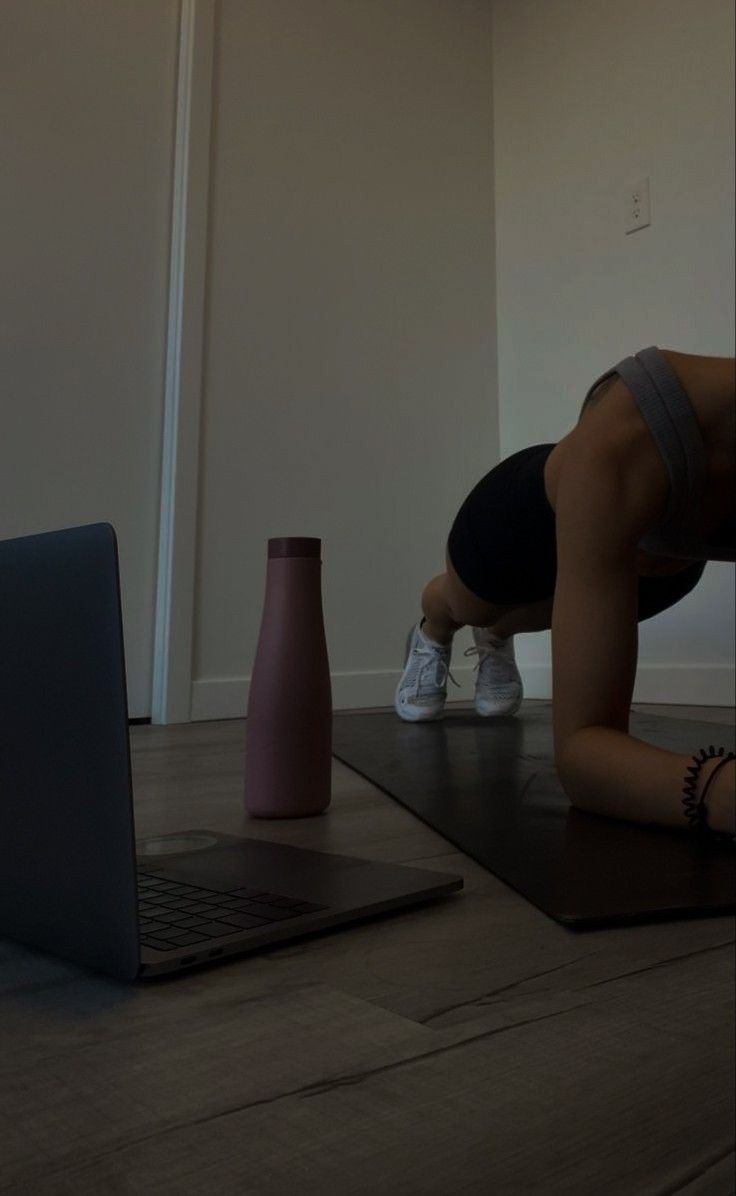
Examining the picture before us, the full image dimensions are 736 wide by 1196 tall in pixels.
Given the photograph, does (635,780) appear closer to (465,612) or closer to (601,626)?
(601,626)

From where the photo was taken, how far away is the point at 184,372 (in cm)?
214

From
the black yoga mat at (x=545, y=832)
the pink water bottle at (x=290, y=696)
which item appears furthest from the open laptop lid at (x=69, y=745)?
the pink water bottle at (x=290, y=696)

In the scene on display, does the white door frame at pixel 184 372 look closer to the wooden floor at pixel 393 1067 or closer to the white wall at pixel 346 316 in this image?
the white wall at pixel 346 316

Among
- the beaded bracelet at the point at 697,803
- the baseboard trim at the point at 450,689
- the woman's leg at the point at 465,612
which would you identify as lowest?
the beaded bracelet at the point at 697,803

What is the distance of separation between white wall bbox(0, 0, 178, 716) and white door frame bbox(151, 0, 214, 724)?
26 millimetres

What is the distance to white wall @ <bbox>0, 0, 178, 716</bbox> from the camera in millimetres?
1929

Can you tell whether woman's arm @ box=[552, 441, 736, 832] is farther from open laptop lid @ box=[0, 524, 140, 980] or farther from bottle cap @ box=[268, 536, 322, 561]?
open laptop lid @ box=[0, 524, 140, 980]

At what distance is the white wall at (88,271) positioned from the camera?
6.33 ft

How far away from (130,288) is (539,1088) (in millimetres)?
2031

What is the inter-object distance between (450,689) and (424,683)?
0.80 meters

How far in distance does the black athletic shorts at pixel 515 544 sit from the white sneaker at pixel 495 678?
0.33 m

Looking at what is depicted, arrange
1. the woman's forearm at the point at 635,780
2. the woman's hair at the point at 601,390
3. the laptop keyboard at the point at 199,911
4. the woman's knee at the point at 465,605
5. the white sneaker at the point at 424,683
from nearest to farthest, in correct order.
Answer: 1. the laptop keyboard at the point at 199,911
2. the woman's forearm at the point at 635,780
3. the woman's hair at the point at 601,390
4. the woman's knee at the point at 465,605
5. the white sneaker at the point at 424,683

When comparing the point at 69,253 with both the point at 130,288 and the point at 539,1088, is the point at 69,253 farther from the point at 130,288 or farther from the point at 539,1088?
the point at 539,1088

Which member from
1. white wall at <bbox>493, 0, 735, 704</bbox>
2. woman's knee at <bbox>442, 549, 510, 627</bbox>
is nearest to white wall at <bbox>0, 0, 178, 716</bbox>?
woman's knee at <bbox>442, 549, 510, 627</bbox>
